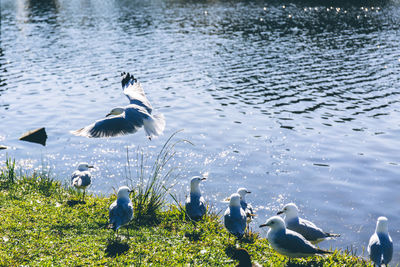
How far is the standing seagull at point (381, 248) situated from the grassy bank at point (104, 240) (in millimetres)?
387

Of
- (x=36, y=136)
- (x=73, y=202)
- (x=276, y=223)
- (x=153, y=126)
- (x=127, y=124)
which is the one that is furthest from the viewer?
(x=36, y=136)

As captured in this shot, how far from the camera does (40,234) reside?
30.7 feet

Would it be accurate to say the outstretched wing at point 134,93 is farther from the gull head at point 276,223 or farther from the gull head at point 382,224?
the gull head at point 382,224

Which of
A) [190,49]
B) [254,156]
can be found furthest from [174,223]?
[190,49]

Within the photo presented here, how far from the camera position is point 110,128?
10.2 m

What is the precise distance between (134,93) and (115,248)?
15.7 ft

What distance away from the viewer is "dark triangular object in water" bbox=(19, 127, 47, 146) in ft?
62.2

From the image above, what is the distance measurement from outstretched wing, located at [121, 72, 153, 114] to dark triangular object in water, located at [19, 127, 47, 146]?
7.80m

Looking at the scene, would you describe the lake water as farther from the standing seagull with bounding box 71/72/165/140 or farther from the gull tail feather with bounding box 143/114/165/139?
the standing seagull with bounding box 71/72/165/140

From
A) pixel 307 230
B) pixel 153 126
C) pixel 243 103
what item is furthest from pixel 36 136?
pixel 307 230

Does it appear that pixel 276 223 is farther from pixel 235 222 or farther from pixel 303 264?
pixel 303 264

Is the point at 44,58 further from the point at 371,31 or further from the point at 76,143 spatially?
the point at 371,31

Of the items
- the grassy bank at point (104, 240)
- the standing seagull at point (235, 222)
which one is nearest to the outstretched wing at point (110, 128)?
the grassy bank at point (104, 240)

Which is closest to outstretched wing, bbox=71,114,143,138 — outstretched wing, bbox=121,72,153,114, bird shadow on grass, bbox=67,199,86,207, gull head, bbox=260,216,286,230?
outstretched wing, bbox=121,72,153,114
